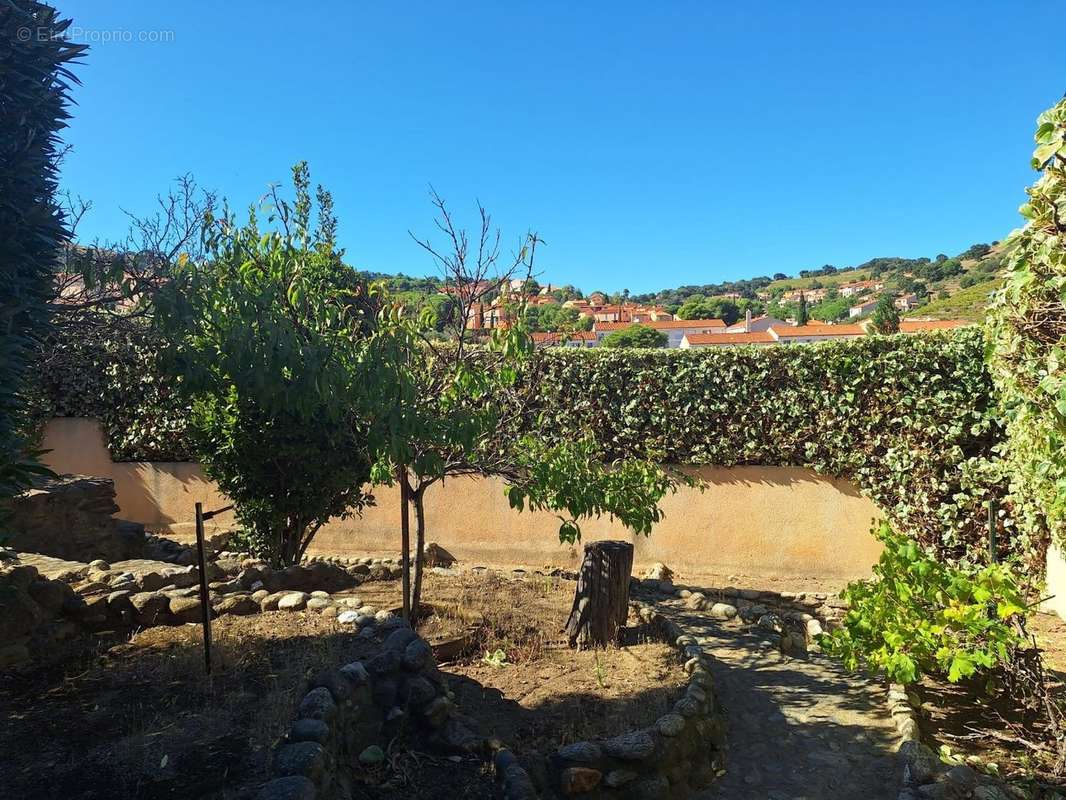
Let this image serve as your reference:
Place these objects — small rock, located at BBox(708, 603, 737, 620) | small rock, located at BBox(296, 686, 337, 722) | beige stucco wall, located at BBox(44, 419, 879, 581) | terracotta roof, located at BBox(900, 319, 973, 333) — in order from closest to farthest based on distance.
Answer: small rock, located at BBox(296, 686, 337, 722), small rock, located at BBox(708, 603, 737, 620), terracotta roof, located at BBox(900, 319, 973, 333), beige stucco wall, located at BBox(44, 419, 879, 581)

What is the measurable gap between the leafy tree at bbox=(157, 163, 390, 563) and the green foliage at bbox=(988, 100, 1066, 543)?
13.2ft

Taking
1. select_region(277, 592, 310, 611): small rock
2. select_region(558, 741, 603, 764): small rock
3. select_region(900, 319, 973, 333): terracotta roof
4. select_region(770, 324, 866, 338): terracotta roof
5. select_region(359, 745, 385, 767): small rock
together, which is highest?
select_region(770, 324, 866, 338): terracotta roof

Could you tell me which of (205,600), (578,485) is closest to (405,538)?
(578,485)

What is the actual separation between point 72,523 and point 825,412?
363 inches

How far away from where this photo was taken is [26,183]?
4082 millimetres

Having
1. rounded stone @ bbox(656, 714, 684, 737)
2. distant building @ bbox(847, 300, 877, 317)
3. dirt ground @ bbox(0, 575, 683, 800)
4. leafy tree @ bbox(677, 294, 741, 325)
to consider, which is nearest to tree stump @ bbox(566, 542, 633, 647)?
dirt ground @ bbox(0, 575, 683, 800)

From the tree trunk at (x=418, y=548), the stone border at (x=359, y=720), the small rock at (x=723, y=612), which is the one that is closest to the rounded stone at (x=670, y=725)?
the stone border at (x=359, y=720)

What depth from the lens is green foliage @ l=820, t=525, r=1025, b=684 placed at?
4.59 metres

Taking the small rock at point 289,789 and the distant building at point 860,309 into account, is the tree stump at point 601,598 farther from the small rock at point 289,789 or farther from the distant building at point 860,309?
the distant building at point 860,309

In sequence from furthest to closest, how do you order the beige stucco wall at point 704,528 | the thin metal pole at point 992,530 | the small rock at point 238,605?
the beige stucco wall at point 704,528 → the thin metal pole at point 992,530 → the small rock at point 238,605

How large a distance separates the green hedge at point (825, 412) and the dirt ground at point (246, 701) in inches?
94.3

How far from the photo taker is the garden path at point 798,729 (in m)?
4.31

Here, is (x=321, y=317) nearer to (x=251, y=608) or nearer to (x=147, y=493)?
(x=251, y=608)

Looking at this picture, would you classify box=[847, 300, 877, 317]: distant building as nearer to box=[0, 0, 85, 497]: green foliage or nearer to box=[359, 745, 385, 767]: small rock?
box=[359, 745, 385, 767]: small rock
